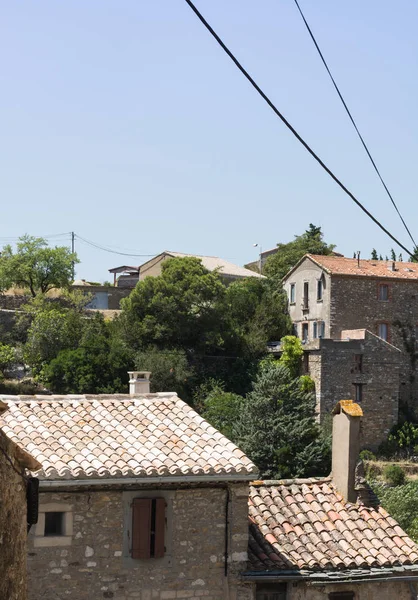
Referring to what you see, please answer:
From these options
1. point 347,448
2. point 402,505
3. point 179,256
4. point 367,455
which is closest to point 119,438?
point 347,448

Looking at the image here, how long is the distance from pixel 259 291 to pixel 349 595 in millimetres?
43459

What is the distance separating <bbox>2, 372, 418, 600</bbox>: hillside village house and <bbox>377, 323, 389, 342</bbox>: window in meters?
38.2

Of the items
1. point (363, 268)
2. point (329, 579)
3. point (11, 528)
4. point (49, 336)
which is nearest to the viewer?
point (11, 528)

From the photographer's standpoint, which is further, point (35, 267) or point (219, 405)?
point (35, 267)

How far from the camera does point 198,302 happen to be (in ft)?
172

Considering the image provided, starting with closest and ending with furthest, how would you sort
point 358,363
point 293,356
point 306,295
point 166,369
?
point 166,369, point 358,363, point 293,356, point 306,295

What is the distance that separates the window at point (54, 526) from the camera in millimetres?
13234

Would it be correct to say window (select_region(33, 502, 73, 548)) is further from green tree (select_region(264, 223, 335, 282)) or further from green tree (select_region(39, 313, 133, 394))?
green tree (select_region(264, 223, 335, 282))

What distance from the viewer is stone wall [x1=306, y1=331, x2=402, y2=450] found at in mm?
49906

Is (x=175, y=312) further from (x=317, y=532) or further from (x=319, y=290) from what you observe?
(x=317, y=532)

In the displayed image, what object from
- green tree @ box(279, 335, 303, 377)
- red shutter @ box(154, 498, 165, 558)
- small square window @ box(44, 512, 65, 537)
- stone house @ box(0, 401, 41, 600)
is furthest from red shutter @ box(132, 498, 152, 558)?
green tree @ box(279, 335, 303, 377)

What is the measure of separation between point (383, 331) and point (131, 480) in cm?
4165

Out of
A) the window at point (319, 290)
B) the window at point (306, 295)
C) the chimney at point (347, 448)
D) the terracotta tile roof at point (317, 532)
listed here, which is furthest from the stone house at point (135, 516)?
the window at point (306, 295)

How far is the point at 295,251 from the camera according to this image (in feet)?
232
